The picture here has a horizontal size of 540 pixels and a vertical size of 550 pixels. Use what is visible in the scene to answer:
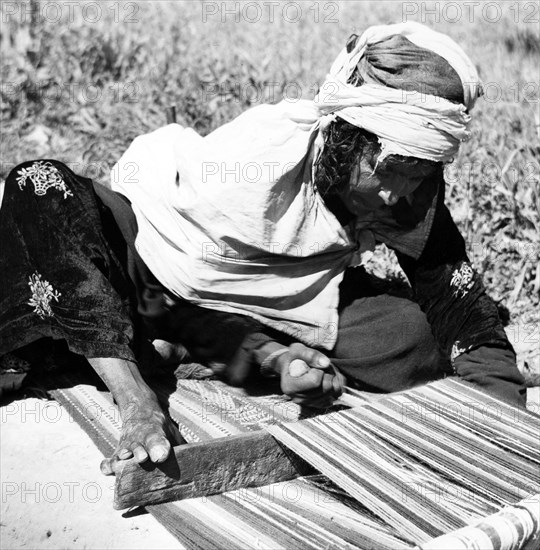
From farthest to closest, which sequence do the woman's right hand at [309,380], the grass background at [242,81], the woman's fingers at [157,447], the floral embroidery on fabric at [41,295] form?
the grass background at [242,81] → the floral embroidery on fabric at [41,295] → the woman's right hand at [309,380] → the woman's fingers at [157,447]

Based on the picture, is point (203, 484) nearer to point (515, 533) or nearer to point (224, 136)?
point (515, 533)

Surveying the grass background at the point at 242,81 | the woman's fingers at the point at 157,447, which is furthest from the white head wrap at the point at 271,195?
the grass background at the point at 242,81

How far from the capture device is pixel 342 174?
2740 millimetres

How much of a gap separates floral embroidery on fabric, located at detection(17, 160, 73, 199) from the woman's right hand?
0.86 m

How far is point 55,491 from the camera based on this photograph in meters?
2.46

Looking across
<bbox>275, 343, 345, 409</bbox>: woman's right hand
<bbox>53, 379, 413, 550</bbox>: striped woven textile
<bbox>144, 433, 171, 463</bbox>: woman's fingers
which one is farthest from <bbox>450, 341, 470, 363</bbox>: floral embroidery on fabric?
<bbox>144, 433, 171, 463</bbox>: woman's fingers

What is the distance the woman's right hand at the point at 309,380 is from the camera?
2.53 m

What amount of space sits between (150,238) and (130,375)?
1.92 ft

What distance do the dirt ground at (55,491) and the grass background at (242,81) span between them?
1696 mm

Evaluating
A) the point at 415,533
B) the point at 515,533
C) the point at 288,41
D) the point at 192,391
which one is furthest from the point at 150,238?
the point at 288,41

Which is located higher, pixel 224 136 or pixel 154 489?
pixel 224 136

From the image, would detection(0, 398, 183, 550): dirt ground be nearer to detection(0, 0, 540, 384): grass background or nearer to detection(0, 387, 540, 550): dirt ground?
detection(0, 387, 540, 550): dirt ground

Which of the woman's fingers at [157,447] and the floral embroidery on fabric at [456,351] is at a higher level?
the woman's fingers at [157,447]

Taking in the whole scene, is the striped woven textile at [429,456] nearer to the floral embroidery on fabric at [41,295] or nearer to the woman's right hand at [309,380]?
the woman's right hand at [309,380]
